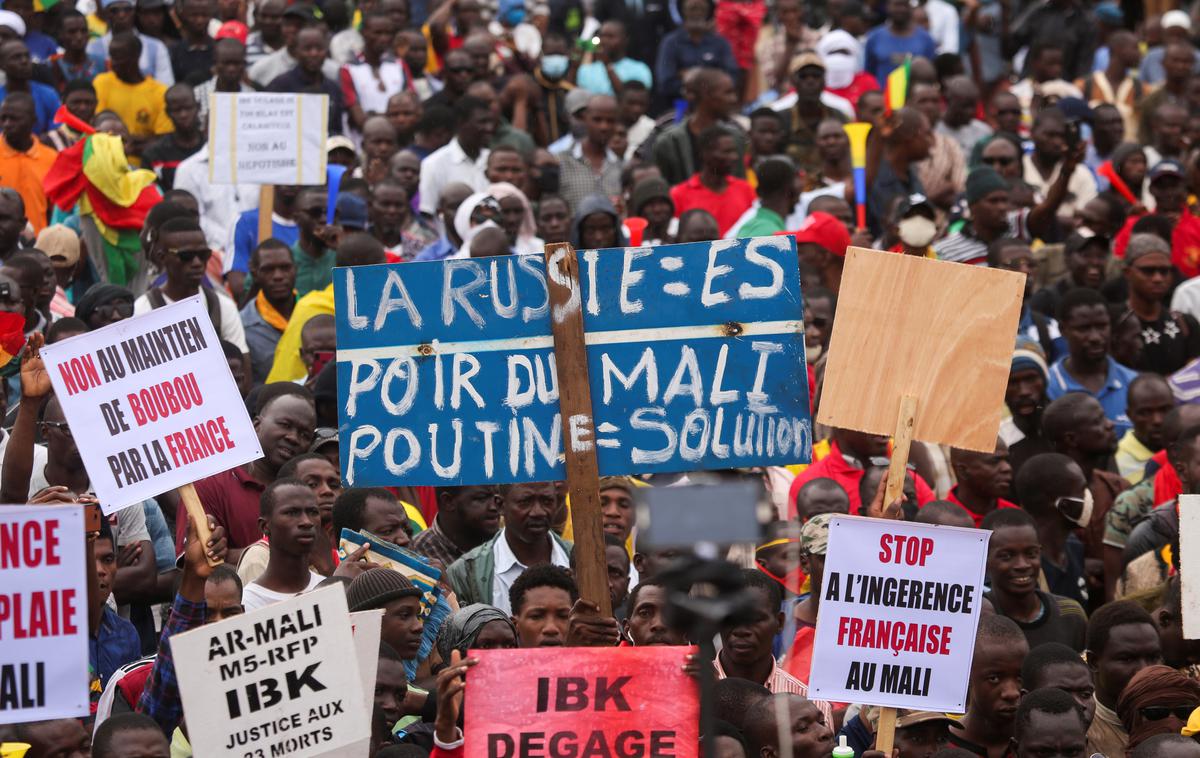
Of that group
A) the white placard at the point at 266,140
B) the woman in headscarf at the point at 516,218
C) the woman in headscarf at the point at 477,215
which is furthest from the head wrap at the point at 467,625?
the woman in headscarf at the point at 516,218

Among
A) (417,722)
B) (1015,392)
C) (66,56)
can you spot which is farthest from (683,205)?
(417,722)

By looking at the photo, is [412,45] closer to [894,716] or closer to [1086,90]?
[1086,90]

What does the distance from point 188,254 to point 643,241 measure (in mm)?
3696

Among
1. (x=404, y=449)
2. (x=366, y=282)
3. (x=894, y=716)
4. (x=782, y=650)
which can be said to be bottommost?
(x=782, y=650)

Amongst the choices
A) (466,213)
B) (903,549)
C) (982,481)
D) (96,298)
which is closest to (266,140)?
(466,213)

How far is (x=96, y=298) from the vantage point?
1060 centimetres

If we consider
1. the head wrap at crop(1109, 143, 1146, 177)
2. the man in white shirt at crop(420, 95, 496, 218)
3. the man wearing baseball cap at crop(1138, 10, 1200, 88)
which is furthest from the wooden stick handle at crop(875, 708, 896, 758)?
the man wearing baseball cap at crop(1138, 10, 1200, 88)

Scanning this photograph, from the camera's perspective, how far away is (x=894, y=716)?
6508mm

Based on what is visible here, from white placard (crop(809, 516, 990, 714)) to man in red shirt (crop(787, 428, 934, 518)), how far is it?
2.85 metres

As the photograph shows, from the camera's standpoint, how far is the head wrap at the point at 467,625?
23.3 ft

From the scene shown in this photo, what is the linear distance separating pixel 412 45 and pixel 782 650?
9653mm

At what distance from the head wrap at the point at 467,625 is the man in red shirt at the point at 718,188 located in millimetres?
7039

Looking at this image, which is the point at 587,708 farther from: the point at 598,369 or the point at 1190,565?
the point at 1190,565

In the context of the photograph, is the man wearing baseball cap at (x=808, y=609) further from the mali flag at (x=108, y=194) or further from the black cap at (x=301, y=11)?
the black cap at (x=301, y=11)
